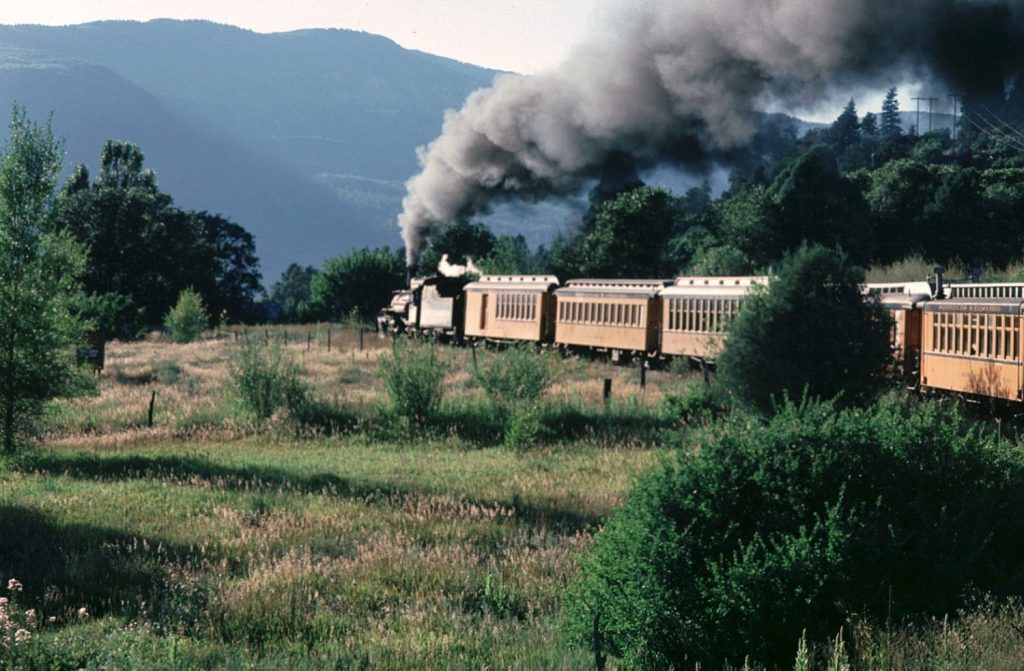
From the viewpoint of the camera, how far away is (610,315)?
35.6 m

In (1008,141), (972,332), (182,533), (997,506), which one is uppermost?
(1008,141)

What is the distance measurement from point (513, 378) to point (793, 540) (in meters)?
15.7

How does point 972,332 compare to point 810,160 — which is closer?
point 972,332

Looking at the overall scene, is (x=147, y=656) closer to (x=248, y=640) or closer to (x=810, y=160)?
(x=248, y=640)

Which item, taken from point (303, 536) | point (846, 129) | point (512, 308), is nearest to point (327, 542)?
point (303, 536)

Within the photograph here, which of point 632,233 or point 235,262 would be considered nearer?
point 632,233

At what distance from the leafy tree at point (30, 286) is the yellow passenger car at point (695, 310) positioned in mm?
16572

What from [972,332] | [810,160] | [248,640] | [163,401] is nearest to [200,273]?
[810,160]

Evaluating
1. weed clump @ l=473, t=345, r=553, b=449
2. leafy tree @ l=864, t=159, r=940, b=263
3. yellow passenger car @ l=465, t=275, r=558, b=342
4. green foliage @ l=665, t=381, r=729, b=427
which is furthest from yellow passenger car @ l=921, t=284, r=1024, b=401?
leafy tree @ l=864, t=159, r=940, b=263

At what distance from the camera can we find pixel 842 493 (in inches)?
294

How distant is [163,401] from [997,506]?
839 inches

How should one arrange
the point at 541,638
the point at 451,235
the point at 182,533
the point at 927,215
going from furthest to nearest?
1. the point at 451,235
2. the point at 927,215
3. the point at 182,533
4. the point at 541,638

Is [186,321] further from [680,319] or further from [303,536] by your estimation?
[303,536]

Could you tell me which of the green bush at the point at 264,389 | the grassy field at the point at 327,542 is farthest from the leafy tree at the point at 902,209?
the green bush at the point at 264,389
